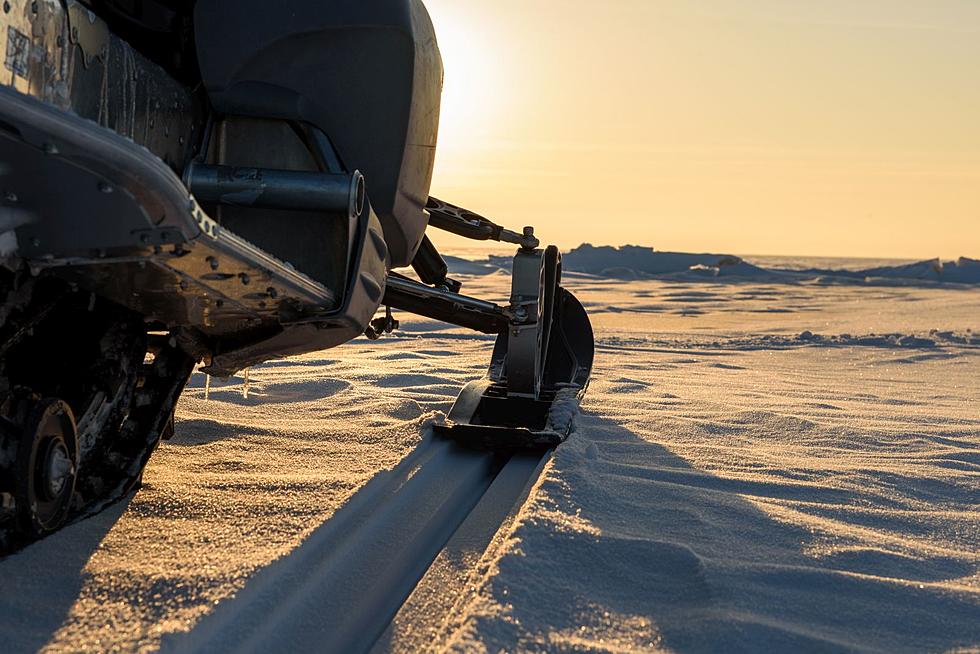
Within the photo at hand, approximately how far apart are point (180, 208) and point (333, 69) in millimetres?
1196

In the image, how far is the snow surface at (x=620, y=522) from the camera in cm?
188

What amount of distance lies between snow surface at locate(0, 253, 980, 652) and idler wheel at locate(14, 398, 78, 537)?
0.39ft

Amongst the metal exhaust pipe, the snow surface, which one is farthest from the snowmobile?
the snow surface

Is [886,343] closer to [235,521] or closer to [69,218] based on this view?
[235,521]

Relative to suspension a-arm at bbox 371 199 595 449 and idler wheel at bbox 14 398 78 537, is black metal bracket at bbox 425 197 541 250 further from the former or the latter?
idler wheel at bbox 14 398 78 537

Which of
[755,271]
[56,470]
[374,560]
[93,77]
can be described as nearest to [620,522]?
[374,560]

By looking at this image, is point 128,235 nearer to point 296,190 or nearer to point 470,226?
point 296,190

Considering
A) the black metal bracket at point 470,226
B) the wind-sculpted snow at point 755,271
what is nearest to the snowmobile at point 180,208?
the black metal bracket at point 470,226

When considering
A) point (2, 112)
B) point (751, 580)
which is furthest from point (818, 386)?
point (2, 112)

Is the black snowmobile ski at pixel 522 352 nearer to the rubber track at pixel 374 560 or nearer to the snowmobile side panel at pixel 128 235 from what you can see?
the rubber track at pixel 374 560

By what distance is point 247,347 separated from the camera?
2.54 m

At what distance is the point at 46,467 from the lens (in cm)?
201

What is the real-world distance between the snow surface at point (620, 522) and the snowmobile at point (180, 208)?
0.25 m

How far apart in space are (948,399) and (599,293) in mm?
13212
